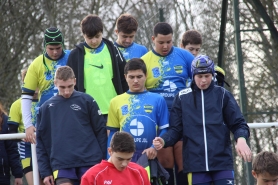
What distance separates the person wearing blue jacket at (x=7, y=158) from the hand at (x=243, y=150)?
325cm

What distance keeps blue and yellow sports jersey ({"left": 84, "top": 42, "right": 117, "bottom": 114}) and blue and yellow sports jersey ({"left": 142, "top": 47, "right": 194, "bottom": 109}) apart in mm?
387

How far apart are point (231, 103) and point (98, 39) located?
1.55 metres

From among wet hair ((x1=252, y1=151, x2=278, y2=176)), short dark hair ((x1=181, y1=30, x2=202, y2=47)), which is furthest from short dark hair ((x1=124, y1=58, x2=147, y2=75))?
wet hair ((x1=252, y1=151, x2=278, y2=176))

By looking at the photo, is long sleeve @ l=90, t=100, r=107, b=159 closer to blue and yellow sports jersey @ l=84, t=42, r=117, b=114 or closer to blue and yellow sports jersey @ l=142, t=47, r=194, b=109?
blue and yellow sports jersey @ l=84, t=42, r=117, b=114

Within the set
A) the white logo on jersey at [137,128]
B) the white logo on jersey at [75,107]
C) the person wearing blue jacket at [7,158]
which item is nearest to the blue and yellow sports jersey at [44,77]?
the white logo on jersey at [75,107]

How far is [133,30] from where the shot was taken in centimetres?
881

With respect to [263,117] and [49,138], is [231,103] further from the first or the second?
[263,117]

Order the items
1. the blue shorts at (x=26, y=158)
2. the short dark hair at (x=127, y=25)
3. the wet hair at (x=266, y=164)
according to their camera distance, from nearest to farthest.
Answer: the wet hair at (x=266, y=164)
the short dark hair at (x=127, y=25)
the blue shorts at (x=26, y=158)

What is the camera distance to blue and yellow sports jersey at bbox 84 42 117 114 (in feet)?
27.3

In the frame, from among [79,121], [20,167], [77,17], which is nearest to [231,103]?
[79,121]

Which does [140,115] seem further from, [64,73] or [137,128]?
[64,73]

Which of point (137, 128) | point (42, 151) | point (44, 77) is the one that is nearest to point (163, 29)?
point (137, 128)

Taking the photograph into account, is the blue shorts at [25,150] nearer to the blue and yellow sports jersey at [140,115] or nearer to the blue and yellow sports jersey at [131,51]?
the blue and yellow sports jersey at [131,51]

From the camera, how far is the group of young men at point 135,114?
7.73 m
